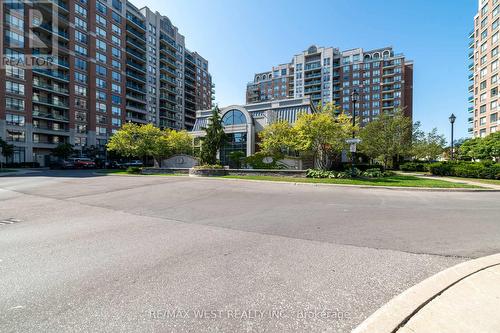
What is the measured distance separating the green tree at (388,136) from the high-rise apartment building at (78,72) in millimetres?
58087

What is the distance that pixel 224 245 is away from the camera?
487cm

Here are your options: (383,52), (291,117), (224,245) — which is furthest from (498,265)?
(383,52)

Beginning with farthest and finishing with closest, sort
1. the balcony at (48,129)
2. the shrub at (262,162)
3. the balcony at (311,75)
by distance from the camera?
the balcony at (311,75)
the balcony at (48,129)
the shrub at (262,162)

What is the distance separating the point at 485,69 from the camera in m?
52.5

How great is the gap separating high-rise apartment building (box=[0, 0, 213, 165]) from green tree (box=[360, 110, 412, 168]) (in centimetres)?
5809

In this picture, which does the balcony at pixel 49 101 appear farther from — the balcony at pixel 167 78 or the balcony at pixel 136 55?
the balcony at pixel 167 78

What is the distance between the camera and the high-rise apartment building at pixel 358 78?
8138 cm

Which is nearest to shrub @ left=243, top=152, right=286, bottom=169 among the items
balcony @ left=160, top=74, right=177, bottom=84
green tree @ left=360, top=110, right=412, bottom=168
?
green tree @ left=360, top=110, right=412, bottom=168

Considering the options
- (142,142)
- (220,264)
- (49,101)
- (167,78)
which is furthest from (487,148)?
(167,78)

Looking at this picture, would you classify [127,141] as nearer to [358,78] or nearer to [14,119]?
[14,119]

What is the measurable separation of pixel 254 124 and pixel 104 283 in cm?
3208

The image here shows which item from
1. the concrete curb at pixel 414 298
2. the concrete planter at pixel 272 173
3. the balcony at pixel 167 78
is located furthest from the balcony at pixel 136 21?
the concrete curb at pixel 414 298

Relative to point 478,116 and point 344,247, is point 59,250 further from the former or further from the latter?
point 478,116

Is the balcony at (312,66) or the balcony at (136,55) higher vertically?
the balcony at (312,66)
